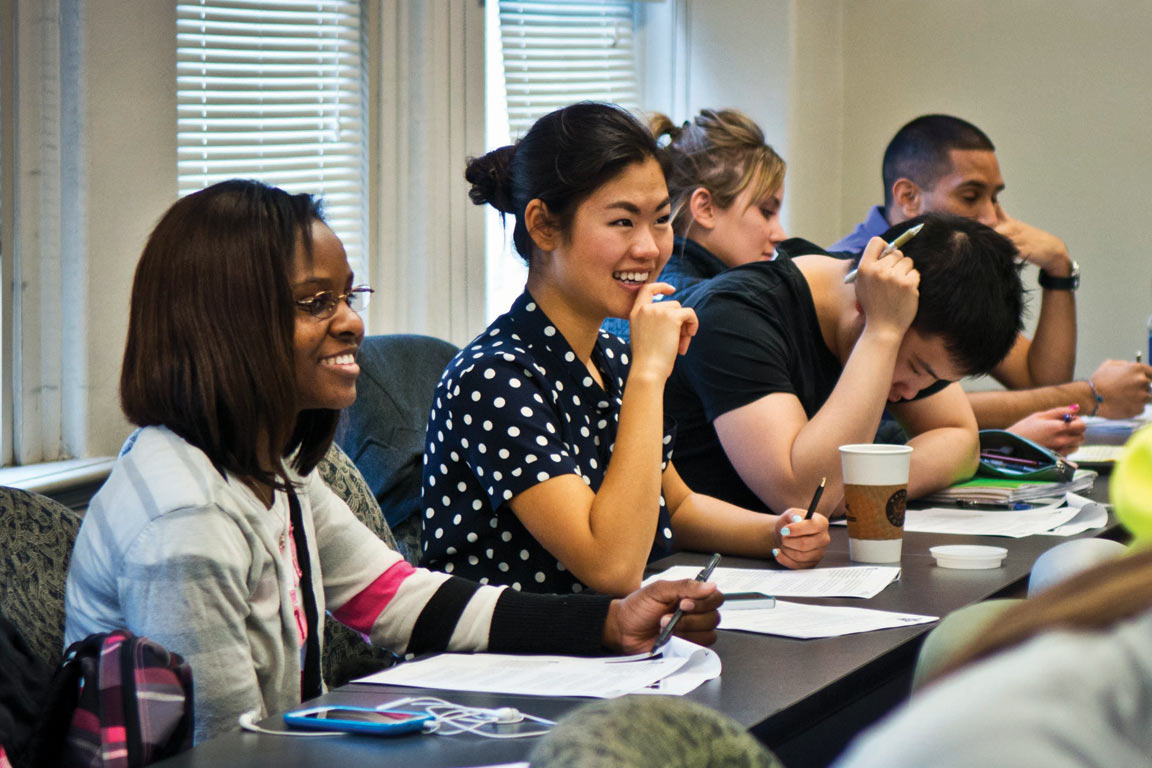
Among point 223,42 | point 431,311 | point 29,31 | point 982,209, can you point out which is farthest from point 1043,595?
point 982,209

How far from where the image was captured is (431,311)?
3066 mm

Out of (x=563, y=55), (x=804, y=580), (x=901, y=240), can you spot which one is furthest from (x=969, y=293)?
(x=563, y=55)

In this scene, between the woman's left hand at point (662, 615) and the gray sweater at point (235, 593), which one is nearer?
the gray sweater at point (235, 593)

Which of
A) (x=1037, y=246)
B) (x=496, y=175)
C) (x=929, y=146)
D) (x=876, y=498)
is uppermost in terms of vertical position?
(x=929, y=146)

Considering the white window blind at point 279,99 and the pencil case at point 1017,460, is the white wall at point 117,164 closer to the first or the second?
the white window blind at point 279,99

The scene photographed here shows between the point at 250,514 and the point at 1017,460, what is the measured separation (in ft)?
5.29

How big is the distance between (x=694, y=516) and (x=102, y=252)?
1304 mm

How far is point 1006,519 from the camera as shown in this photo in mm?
1986

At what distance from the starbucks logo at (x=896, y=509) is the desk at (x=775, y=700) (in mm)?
126

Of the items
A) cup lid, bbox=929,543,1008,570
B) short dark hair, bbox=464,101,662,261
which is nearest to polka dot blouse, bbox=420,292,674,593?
short dark hair, bbox=464,101,662,261

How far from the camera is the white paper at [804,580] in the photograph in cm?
153

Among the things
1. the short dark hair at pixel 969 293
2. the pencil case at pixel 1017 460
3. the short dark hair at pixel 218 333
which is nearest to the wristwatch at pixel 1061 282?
the pencil case at pixel 1017 460

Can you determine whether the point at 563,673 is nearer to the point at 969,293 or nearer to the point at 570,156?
the point at 570,156

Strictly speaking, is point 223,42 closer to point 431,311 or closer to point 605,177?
point 431,311
